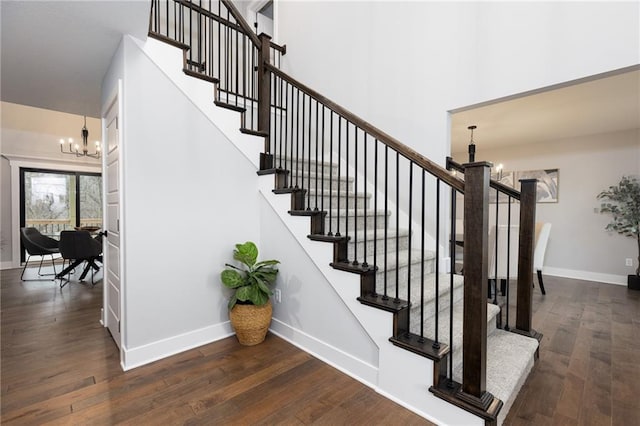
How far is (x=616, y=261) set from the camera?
4699 mm

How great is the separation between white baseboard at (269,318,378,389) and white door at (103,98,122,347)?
1.29m

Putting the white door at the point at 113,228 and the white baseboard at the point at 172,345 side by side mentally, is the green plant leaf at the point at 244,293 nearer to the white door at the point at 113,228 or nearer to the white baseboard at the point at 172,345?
the white baseboard at the point at 172,345

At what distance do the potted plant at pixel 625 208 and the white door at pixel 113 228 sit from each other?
6.39m

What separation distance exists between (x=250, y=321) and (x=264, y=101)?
1.99 metres

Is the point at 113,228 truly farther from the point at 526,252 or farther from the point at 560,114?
the point at 560,114

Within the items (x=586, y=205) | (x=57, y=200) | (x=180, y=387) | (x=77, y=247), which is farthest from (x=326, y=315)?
(x=57, y=200)

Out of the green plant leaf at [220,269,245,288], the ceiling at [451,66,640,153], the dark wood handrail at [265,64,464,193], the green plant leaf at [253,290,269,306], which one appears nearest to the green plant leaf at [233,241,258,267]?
the green plant leaf at [220,269,245,288]

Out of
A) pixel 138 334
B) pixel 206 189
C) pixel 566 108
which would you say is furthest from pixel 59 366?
pixel 566 108

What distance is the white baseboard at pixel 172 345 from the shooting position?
6.98 ft

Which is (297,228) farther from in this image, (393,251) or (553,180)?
(553,180)

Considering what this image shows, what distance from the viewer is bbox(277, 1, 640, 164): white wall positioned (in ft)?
6.66

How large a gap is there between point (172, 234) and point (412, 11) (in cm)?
305

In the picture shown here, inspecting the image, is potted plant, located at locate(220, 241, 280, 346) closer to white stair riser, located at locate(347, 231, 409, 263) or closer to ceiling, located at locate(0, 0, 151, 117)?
white stair riser, located at locate(347, 231, 409, 263)

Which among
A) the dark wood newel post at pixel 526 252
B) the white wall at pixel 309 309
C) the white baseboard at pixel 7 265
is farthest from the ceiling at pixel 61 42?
the white baseboard at pixel 7 265
